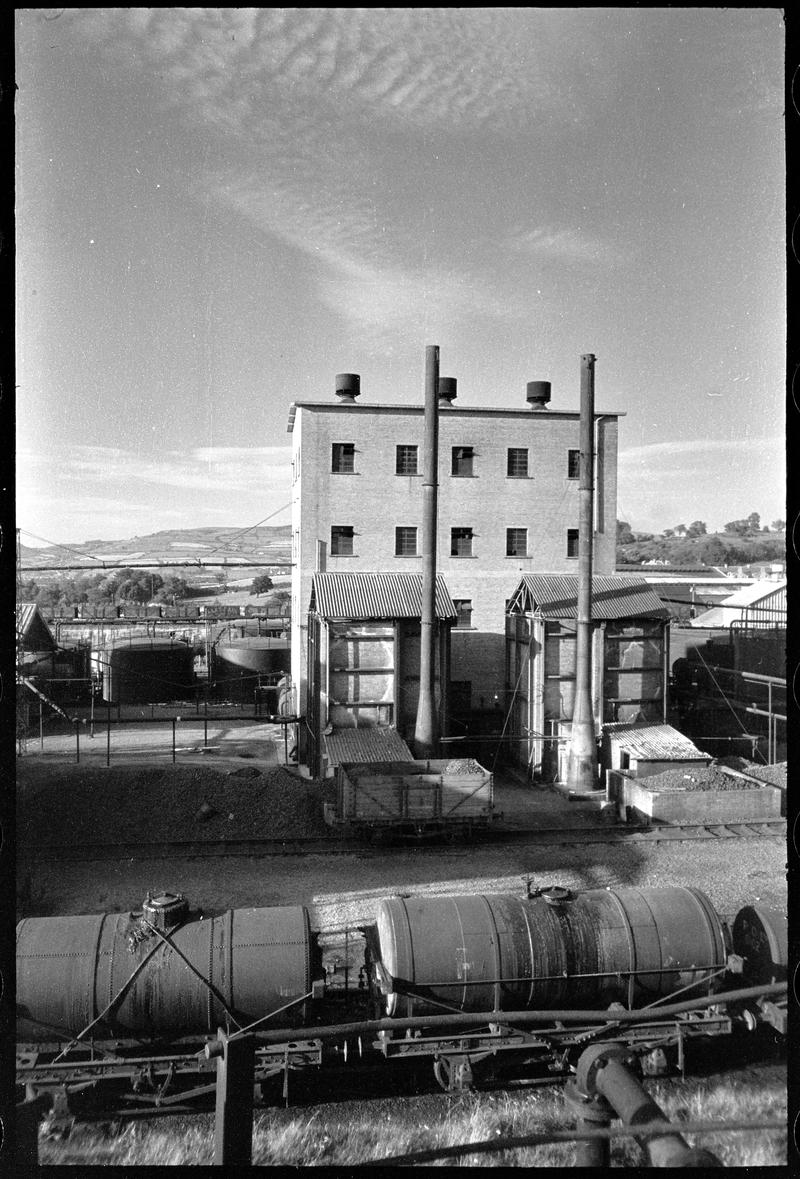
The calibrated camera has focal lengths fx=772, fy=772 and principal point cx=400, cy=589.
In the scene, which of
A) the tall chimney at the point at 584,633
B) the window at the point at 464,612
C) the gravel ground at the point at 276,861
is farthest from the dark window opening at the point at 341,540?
the gravel ground at the point at 276,861

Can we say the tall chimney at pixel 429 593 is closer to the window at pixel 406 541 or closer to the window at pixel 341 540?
the window at pixel 406 541

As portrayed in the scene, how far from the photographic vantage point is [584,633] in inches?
918

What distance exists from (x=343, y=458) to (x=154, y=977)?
23.3 metres

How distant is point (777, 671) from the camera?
28.3 m

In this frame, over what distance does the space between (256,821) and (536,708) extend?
10009 millimetres

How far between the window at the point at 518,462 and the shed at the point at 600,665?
23.3ft

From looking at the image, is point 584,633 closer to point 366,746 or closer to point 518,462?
point 366,746

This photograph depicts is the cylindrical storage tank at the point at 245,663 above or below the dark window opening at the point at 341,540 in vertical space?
below

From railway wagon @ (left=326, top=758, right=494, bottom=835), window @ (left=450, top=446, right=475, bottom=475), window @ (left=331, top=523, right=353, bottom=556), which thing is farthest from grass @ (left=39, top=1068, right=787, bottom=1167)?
window @ (left=450, top=446, right=475, bottom=475)

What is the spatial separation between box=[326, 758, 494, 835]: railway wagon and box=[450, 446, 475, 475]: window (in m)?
15.1

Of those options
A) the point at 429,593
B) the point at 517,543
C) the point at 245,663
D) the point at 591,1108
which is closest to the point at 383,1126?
the point at 591,1108

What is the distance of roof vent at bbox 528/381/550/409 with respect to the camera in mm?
31250

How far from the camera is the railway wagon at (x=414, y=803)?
17.5 metres
